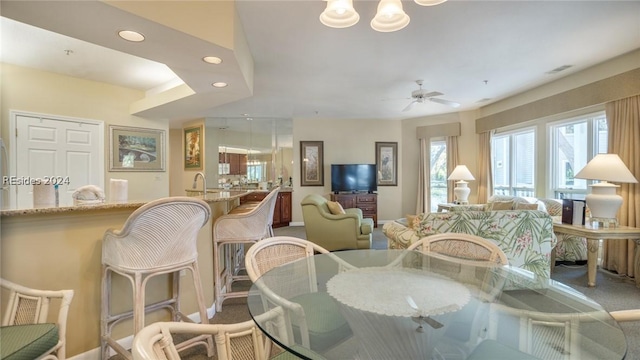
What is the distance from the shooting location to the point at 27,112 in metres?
3.61

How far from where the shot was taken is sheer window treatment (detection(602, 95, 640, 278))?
3.25 metres

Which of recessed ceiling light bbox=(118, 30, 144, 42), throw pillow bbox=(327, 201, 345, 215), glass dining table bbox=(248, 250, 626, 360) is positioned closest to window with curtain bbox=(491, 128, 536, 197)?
throw pillow bbox=(327, 201, 345, 215)

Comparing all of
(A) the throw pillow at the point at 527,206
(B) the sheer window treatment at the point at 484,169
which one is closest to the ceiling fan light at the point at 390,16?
(A) the throw pillow at the point at 527,206

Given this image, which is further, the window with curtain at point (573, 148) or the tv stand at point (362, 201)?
the tv stand at point (362, 201)

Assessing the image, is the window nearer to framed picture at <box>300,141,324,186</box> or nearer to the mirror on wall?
the mirror on wall

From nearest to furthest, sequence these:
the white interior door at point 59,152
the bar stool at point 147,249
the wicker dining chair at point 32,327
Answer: the wicker dining chair at point 32,327, the bar stool at point 147,249, the white interior door at point 59,152

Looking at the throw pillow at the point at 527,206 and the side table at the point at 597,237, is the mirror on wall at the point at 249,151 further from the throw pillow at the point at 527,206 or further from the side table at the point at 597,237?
the side table at the point at 597,237

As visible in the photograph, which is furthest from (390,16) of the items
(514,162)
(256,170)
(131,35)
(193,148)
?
(193,148)

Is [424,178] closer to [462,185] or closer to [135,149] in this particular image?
[462,185]

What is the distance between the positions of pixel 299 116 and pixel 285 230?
2.59 meters

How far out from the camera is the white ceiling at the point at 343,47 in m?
2.21

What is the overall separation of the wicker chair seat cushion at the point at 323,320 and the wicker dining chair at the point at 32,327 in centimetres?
103

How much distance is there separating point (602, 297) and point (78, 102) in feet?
21.4

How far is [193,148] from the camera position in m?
6.79
